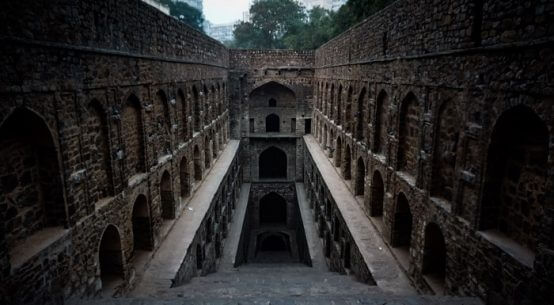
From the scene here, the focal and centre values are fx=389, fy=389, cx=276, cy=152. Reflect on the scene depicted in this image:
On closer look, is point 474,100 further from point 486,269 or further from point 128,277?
point 128,277

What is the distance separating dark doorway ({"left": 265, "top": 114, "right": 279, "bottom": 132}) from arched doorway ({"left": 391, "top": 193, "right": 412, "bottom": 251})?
58.3 feet

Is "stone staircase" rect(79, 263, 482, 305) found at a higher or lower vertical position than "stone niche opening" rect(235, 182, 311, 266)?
higher

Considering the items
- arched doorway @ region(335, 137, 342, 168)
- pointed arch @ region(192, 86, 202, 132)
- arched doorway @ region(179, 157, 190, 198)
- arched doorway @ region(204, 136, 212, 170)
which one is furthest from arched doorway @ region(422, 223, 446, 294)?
arched doorway @ region(204, 136, 212, 170)

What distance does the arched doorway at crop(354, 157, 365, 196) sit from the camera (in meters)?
12.9

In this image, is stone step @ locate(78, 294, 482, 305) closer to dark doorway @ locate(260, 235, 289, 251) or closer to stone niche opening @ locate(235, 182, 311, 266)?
stone niche opening @ locate(235, 182, 311, 266)

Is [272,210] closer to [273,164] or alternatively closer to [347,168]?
[273,164]

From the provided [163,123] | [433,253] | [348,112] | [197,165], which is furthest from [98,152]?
[348,112]

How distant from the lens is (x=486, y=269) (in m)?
5.53

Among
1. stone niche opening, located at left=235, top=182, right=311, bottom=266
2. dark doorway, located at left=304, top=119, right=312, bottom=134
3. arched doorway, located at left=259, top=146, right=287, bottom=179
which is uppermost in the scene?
dark doorway, located at left=304, top=119, right=312, bottom=134

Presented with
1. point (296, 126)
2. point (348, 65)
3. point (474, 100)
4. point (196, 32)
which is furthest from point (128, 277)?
point (296, 126)

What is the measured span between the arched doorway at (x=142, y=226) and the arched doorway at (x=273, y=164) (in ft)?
57.2

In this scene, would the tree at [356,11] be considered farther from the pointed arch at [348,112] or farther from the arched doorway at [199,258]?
the arched doorway at [199,258]

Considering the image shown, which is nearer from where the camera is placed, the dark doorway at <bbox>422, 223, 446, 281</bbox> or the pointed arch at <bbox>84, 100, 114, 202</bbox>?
the pointed arch at <bbox>84, 100, 114, 202</bbox>

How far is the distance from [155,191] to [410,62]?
6777 millimetres
